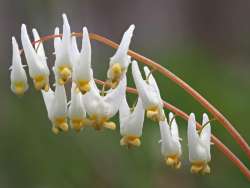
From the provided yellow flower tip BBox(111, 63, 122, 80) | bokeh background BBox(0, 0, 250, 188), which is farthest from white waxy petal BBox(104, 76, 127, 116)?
bokeh background BBox(0, 0, 250, 188)

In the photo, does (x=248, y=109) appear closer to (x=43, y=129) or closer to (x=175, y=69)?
(x=175, y=69)

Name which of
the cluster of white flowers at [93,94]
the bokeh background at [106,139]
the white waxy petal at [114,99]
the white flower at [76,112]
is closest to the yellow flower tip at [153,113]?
the cluster of white flowers at [93,94]

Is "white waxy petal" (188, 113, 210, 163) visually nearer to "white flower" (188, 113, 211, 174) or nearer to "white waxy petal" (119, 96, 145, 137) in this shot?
"white flower" (188, 113, 211, 174)

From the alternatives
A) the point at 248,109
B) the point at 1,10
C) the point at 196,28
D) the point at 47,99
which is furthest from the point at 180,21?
the point at 47,99

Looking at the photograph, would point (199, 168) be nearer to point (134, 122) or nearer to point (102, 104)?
point (134, 122)

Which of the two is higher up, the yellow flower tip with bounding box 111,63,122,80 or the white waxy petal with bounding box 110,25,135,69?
the white waxy petal with bounding box 110,25,135,69

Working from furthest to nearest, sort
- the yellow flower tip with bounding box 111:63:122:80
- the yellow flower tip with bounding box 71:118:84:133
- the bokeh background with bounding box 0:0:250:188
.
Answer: the bokeh background with bounding box 0:0:250:188
the yellow flower tip with bounding box 71:118:84:133
the yellow flower tip with bounding box 111:63:122:80

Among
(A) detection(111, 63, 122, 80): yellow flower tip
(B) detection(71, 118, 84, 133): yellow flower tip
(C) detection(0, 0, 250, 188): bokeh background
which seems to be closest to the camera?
(A) detection(111, 63, 122, 80): yellow flower tip

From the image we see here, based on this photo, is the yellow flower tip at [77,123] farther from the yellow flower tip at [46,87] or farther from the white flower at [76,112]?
the yellow flower tip at [46,87]

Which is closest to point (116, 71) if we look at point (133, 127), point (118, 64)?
point (118, 64)
